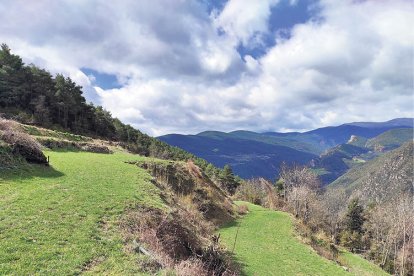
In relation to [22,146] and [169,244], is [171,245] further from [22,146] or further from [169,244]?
[22,146]


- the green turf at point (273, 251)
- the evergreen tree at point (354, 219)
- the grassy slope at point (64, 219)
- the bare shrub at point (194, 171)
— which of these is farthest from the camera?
the evergreen tree at point (354, 219)

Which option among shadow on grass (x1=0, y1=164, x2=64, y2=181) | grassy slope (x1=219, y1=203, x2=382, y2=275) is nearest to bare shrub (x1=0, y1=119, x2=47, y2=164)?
shadow on grass (x1=0, y1=164, x2=64, y2=181)

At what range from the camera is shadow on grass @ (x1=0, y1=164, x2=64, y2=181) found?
20.0 metres

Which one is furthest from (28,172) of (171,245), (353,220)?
(353,220)

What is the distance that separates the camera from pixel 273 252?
82.4 ft

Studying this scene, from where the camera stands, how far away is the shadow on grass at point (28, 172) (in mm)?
19991

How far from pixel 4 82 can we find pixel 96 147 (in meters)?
38.5

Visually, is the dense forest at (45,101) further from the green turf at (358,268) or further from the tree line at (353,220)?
the green turf at (358,268)

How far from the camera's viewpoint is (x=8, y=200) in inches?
640

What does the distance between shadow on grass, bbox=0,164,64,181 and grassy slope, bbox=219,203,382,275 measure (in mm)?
12782

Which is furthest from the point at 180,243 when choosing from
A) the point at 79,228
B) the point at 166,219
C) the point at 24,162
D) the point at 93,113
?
the point at 93,113

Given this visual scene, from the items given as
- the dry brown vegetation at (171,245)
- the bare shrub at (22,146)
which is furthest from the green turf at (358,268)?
the bare shrub at (22,146)

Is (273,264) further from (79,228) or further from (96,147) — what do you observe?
(96,147)

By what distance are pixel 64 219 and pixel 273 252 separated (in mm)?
15579
